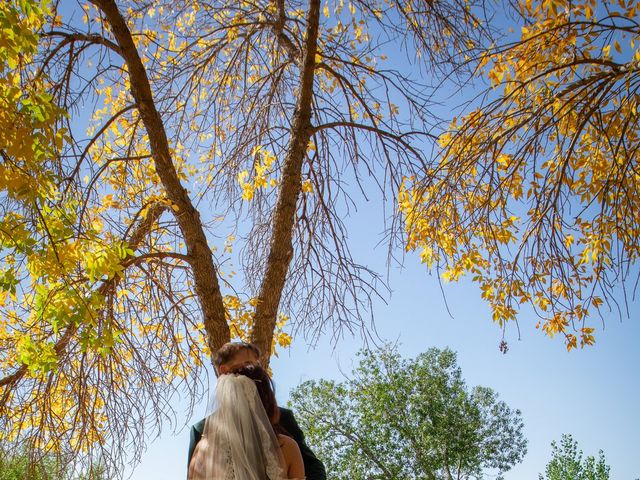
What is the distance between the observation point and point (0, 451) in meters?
3.94

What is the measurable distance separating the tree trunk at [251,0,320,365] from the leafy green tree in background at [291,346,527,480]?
12.6 meters

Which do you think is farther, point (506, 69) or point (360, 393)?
point (360, 393)

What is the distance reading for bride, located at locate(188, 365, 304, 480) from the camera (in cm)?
237

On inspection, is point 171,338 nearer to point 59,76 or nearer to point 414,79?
point 59,76

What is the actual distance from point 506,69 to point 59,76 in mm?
2694

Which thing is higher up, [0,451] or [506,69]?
[506,69]

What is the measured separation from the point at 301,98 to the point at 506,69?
1278 mm

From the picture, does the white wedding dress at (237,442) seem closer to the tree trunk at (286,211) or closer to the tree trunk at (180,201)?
the tree trunk at (286,211)

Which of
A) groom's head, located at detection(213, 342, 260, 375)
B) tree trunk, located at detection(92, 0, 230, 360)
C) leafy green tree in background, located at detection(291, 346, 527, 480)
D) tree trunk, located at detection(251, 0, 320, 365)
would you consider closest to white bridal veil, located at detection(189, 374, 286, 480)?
groom's head, located at detection(213, 342, 260, 375)

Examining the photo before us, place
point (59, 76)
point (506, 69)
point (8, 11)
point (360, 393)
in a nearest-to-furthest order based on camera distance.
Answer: point (8, 11)
point (506, 69)
point (59, 76)
point (360, 393)

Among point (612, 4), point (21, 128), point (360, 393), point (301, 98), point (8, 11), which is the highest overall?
point (360, 393)

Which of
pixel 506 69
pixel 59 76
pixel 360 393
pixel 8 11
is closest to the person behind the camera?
pixel 8 11

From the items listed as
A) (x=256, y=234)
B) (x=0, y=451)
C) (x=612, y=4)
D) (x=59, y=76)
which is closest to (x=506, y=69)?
(x=612, y=4)

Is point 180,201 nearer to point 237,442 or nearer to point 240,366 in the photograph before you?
point 240,366
